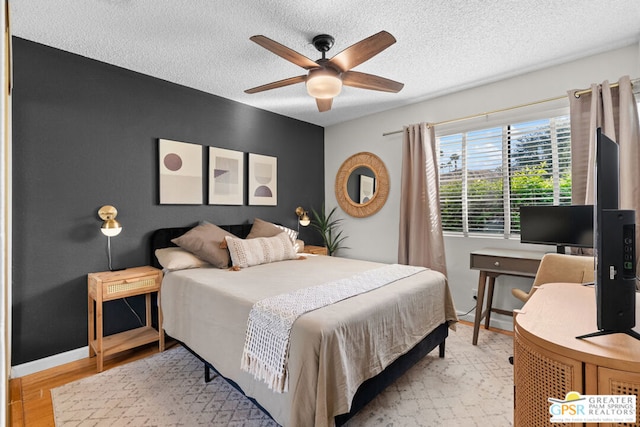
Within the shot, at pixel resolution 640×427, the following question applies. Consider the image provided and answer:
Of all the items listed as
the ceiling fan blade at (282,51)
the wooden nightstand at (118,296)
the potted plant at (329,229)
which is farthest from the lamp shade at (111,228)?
the potted plant at (329,229)

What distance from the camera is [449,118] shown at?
11.8 feet

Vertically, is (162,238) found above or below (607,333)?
above

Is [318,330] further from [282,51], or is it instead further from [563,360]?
[282,51]

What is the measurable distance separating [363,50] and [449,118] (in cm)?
198

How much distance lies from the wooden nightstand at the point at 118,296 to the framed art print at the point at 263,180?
1.52 metres

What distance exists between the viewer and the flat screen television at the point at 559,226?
242cm

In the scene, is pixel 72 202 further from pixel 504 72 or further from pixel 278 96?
pixel 504 72

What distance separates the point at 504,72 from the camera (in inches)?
120

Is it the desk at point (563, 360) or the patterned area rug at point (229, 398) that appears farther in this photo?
the patterned area rug at point (229, 398)

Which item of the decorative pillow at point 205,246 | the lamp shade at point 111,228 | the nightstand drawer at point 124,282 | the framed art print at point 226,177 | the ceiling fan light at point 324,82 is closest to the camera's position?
the ceiling fan light at point 324,82

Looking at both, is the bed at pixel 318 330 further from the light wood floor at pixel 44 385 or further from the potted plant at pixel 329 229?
the potted plant at pixel 329 229

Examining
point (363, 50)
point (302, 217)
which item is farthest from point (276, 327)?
point (302, 217)

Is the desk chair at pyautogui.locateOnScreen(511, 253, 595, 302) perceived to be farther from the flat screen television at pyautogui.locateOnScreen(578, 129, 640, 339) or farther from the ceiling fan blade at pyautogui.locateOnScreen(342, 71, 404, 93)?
the ceiling fan blade at pyautogui.locateOnScreen(342, 71, 404, 93)

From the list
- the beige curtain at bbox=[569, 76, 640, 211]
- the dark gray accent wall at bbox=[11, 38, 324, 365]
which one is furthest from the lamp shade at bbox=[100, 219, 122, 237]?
the beige curtain at bbox=[569, 76, 640, 211]
